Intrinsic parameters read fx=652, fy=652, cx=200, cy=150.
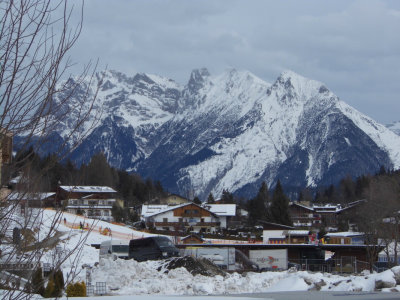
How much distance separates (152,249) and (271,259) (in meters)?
8.69

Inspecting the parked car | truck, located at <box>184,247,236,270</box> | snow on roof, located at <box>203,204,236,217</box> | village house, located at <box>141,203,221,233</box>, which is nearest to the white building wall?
village house, located at <box>141,203,221,233</box>

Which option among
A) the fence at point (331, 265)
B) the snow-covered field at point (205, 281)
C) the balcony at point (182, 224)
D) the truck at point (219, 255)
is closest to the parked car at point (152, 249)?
Result: the truck at point (219, 255)

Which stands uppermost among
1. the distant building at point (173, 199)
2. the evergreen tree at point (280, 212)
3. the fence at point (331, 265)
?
the distant building at point (173, 199)

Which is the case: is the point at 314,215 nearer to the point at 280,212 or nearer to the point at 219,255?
the point at 280,212

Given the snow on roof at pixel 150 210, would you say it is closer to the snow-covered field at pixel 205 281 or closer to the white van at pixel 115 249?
the white van at pixel 115 249

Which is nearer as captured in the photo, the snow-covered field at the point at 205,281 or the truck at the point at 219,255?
the snow-covered field at the point at 205,281

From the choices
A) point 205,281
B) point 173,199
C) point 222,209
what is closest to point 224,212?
point 222,209

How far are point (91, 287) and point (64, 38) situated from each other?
63.5 feet

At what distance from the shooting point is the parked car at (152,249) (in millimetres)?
36156

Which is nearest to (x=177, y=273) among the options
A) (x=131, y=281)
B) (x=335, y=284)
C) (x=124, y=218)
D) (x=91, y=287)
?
(x=131, y=281)

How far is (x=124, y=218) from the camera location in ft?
308

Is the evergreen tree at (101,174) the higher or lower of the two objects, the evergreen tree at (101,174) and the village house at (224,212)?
the higher

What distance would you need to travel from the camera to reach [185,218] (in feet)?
314

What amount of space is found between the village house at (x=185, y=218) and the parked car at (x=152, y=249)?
55969 millimetres
